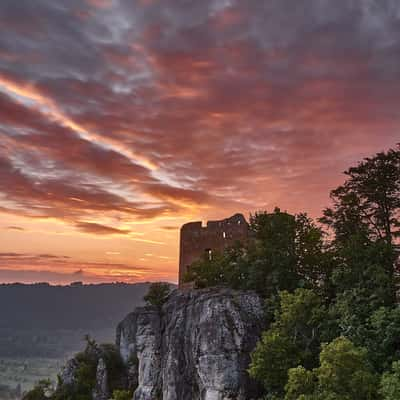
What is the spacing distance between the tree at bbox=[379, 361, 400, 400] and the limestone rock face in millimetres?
14856

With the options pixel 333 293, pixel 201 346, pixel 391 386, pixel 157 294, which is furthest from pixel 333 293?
pixel 157 294

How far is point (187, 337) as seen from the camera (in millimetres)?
48281

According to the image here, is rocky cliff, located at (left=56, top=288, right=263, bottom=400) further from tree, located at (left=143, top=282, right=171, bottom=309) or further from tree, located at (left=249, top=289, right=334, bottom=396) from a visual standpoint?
tree, located at (left=143, top=282, right=171, bottom=309)

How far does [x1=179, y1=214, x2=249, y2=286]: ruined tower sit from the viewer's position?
240 feet

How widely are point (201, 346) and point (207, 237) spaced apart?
101ft

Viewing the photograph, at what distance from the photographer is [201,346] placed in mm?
45188

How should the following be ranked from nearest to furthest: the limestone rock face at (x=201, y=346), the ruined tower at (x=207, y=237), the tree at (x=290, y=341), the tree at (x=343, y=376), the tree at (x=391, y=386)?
the tree at (x=391, y=386)
the tree at (x=343, y=376)
the tree at (x=290, y=341)
the limestone rock face at (x=201, y=346)
the ruined tower at (x=207, y=237)

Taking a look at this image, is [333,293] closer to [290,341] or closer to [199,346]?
[290,341]

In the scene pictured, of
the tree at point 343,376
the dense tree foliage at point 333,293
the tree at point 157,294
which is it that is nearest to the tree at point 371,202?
the dense tree foliage at point 333,293

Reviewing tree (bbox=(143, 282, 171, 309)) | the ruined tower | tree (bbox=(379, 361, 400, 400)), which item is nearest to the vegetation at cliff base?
tree (bbox=(379, 361, 400, 400))

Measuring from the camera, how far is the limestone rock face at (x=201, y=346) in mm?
42812

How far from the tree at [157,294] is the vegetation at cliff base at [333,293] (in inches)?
500

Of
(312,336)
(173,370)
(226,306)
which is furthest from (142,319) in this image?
(312,336)

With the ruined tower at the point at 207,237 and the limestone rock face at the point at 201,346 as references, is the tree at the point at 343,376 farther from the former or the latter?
the ruined tower at the point at 207,237
